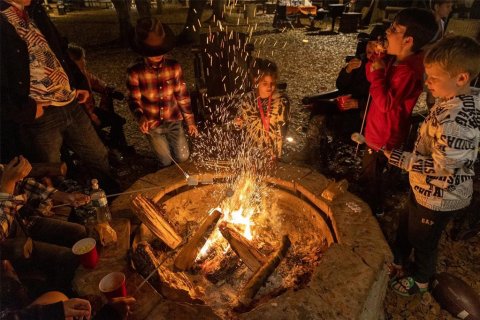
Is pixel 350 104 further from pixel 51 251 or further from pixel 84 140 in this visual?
pixel 51 251

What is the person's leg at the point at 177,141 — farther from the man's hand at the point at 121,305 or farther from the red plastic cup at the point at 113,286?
the man's hand at the point at 121,305

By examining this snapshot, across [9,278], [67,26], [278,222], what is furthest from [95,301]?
[67,26]

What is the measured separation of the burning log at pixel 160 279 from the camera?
2.41 metres

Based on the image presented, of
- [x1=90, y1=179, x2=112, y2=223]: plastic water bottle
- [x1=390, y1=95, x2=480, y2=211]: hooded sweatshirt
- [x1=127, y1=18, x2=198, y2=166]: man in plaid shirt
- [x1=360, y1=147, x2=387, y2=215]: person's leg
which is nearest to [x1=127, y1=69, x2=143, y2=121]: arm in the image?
[x1=127, y1=18, x2=198, y2=166]: man in plaid shirt

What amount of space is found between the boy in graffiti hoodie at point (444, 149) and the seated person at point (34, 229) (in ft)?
9.20

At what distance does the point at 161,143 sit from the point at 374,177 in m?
2.75

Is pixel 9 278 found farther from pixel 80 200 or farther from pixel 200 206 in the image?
pixel 200 206

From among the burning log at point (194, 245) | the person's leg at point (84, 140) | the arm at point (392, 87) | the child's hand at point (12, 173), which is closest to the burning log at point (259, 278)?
the burning log at point (194, 245)

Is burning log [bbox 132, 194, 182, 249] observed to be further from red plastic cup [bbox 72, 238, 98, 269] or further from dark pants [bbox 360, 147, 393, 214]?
dark pants [bbox 360, 147, 393, 214]

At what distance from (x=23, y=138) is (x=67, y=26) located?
20.1 m

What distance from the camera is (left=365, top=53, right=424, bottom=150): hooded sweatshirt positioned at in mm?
3052

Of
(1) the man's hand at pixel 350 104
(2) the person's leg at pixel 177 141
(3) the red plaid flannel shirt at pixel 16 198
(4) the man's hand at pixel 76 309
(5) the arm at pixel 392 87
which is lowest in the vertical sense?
(2) the person's leg at pixel 177 141

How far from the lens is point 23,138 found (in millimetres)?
3359

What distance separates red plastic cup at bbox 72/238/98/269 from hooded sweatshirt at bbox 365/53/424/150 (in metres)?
2.71
